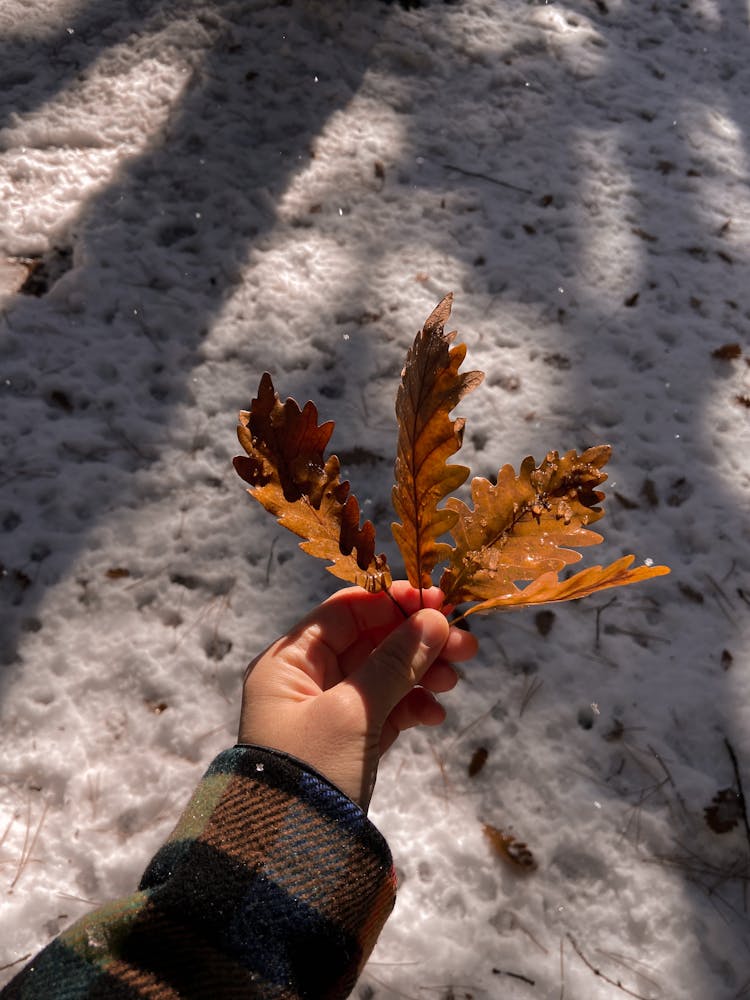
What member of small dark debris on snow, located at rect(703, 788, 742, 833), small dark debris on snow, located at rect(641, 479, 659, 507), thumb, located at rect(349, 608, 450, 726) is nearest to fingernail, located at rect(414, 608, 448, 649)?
thumb, located at rect(349, 608, 450, 726)

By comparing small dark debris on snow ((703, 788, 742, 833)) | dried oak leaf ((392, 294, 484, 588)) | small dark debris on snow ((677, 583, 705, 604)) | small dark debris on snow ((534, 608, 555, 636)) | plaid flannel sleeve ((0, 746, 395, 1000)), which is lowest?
small dark debris on snow ((703, 788, 742, 833))

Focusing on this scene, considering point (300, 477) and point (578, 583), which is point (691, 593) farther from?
point (300, 477)

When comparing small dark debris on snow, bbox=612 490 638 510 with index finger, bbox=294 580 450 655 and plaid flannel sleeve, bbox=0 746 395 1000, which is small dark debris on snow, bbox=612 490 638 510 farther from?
plaid flannel sleeve, bbox=0 746 395 1000

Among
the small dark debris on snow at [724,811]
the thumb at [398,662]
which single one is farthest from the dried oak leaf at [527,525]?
the small dark debris on snow at [724,811]

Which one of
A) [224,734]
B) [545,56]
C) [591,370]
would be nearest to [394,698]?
[224,734]

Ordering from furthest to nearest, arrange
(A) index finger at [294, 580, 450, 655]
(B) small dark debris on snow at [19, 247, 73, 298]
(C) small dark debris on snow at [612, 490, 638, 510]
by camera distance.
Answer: (B) small dark debris on snow at [19, 247, 73, 298], (C) small dark debris on snow at [612, 490, 638, 510], (A) index finger at [294, 580, 450, 655]

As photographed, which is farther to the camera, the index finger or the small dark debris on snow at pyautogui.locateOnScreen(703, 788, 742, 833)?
the small dark debris on snow at pyautogui.locateOnScreen(703, 788, 742, 833)

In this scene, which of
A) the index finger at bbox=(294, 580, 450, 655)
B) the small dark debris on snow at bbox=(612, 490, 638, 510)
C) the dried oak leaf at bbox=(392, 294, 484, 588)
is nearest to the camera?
the dried oak leaf at bbox=(392, 294, 484, 588)

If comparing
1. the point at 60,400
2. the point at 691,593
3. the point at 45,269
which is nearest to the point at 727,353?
the point at 691,593
